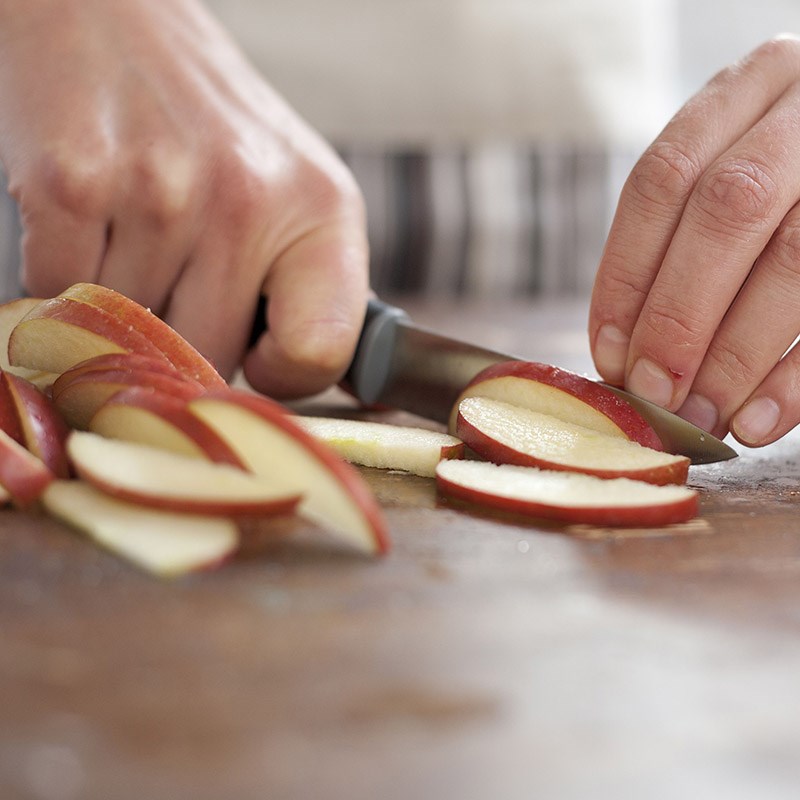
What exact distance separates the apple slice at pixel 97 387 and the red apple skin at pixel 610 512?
0.39 meters

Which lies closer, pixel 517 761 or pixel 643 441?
pixel 517 761

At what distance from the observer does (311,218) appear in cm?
195

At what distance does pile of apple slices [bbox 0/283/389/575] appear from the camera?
1.02 metres

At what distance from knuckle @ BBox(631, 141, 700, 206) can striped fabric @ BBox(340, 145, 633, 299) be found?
8.06 feet

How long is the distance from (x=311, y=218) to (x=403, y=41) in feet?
7.76

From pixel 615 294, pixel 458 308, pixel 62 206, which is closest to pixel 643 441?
pixel 615 294

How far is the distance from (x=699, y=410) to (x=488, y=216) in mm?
2664

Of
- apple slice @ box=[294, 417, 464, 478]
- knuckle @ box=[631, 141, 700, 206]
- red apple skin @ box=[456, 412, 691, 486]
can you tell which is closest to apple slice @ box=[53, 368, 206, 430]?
apple slice @ box=[294, 417, 464, 478]

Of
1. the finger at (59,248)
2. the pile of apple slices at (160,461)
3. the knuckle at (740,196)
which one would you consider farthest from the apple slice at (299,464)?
the finger at (59,248)

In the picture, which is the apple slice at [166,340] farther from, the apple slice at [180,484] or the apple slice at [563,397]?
the apple slice at [563,397]

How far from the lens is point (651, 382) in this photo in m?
1.51

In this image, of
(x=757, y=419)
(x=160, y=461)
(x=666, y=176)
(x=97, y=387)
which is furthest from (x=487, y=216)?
(x=160, y=461)

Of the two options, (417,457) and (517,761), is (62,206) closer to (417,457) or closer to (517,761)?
(417,457)

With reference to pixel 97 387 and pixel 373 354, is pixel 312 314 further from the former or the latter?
pixel 97 387
